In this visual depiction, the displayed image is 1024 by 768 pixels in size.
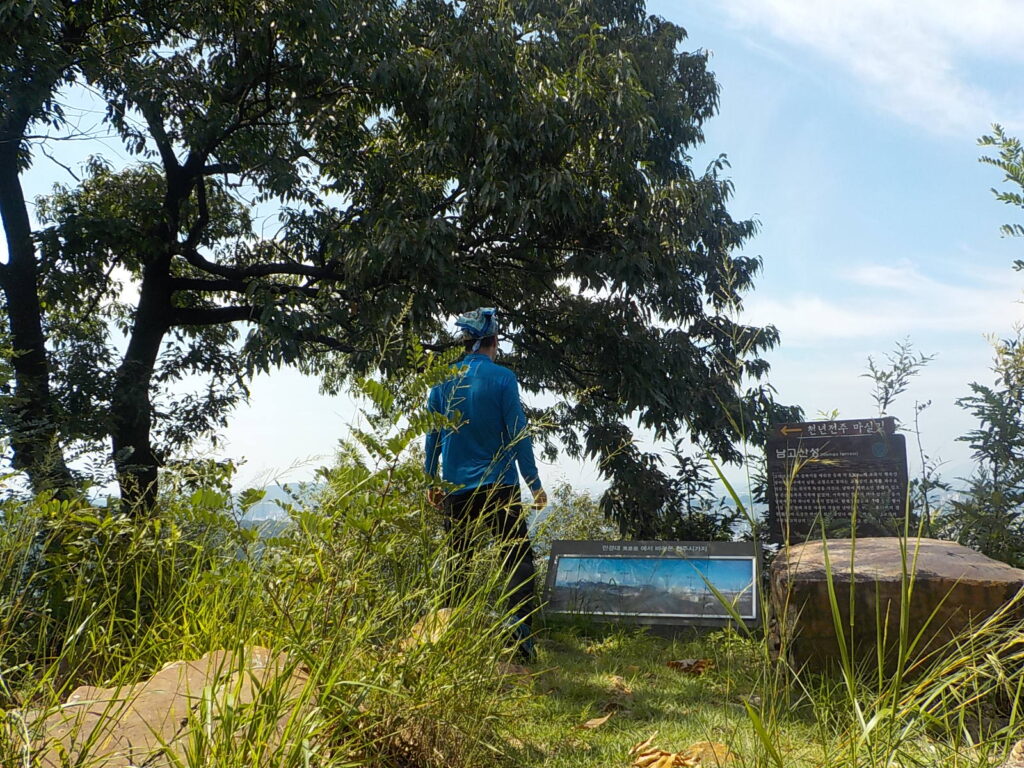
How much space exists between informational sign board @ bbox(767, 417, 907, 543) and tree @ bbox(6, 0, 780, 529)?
4.35 feet

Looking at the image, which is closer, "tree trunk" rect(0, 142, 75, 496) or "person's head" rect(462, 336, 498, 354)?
"person's head" rect(462, 336, 498, 354)

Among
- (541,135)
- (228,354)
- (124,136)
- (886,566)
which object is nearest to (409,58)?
(541,135)

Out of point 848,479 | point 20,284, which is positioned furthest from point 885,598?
point 20,284

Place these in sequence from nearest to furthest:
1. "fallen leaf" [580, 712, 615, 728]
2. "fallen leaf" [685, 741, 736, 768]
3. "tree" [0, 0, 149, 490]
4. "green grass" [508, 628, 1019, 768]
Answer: "green grass" [508, 628, 1019, 768]
"fallen leaf" [685, 741, 736, 768]
"fallen leaf" [580, 712, 615, 728]
"tree" [0, 0, 149, 490]

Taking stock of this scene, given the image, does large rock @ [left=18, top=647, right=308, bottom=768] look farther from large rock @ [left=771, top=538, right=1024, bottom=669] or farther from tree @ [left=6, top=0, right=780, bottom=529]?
tree @ [left=6, top=0, right=780, bottom=529]

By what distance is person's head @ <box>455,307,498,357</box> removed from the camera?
505 centimetres

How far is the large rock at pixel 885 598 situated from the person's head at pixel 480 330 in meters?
2.12

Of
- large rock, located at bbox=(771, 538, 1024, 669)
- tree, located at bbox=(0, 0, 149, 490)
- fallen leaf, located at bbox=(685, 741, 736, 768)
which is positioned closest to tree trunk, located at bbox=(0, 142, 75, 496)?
tree, located at bbox=(0, 0, 149, 490)

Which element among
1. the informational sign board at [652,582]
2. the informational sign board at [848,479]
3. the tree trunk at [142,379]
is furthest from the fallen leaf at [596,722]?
the tree trunk at [142,379]

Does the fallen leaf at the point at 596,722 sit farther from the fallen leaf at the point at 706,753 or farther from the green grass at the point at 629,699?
the fallen leaf at the point at 706,753

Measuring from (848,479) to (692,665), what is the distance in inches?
120

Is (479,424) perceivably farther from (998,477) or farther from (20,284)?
(20,284)

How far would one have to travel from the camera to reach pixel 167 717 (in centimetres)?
251

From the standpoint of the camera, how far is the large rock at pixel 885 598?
4.01m
